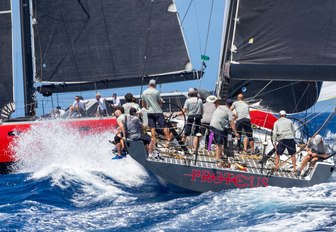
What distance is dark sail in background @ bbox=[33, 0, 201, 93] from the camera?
90.7 ft

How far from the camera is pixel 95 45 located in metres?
28.3

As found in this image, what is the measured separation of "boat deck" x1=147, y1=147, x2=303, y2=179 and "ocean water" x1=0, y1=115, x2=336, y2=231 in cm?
56

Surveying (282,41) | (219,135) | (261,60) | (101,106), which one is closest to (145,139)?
(219,135)

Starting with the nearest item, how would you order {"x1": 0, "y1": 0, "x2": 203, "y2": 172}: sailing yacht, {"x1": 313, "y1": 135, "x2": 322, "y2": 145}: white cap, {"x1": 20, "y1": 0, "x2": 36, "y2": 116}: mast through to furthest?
{"x1": 313, "y1": 135, "x2": 322, "y2": 145}: white cap → {"x1": 20, "y1": 0, "x2": 36, "y2": 116}: mast → {"x1": 0, "y1": 0, "x2": 203, "y2": 172}: sailing yacht

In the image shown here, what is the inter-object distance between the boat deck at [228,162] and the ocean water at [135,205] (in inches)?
21.9

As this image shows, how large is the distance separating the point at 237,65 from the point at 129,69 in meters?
10.9

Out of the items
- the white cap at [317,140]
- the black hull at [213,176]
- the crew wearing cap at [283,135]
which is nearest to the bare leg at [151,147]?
the black hull at [213,176]

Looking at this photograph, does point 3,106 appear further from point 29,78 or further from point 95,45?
point 95,45

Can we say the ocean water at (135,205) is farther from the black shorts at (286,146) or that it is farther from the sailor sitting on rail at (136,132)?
the black shorts at (286,146)

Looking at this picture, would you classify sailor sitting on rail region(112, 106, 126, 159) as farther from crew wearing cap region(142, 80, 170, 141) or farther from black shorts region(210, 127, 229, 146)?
black shorts region(210, 127, 229, 146)

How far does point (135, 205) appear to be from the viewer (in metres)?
15.9

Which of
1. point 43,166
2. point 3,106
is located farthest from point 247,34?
point 3,106

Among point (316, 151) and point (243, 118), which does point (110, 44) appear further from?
point (316, 151)

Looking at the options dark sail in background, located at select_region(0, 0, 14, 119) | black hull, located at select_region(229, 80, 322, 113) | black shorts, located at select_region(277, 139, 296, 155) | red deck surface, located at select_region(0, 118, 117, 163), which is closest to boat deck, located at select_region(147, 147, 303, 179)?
black shorts, located at select_region(277, 139, 296, 155)
